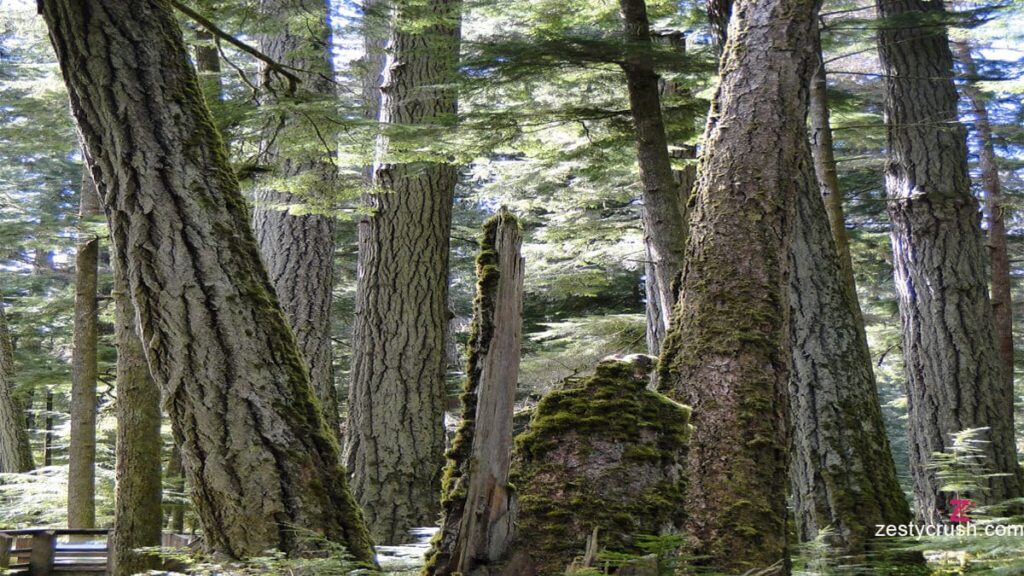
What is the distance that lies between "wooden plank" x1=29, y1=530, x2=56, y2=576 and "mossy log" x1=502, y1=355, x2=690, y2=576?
10570 mm

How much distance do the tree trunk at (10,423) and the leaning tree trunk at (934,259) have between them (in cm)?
1704

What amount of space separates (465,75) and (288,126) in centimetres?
194

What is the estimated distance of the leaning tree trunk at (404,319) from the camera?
8.91 m

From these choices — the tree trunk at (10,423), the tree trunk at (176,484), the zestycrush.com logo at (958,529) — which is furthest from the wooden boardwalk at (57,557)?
the zestycrush.com logo at (958,529)

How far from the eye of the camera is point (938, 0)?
382 inches

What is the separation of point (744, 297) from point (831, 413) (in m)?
1.89

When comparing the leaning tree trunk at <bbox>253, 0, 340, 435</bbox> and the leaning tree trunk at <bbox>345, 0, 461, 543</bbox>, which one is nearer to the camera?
the leaning tree trunk at <bbox>345, 0, 461, 543</bbox>

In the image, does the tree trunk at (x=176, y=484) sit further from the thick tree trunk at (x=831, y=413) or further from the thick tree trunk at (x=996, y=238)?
the thick tree trunk at (x=996, y=238)

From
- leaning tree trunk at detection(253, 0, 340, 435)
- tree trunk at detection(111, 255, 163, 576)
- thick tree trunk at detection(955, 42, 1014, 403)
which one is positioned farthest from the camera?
thick tree trunk at detection(955, 42, 1014, 403)

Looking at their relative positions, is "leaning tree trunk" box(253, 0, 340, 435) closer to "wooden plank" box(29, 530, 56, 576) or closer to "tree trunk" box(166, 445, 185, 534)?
"wooden plank" box(29, 530, 56, 576)

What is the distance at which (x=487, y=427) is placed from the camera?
2.92m

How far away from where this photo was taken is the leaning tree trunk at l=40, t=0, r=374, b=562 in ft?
13.1

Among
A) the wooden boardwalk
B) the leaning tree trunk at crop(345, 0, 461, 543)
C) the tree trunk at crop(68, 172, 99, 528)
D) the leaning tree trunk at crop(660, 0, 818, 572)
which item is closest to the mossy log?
the leaning tree trunk at crop(660, 0, 818, 572)

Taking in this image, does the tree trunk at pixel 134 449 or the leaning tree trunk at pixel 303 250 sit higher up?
the leaning tree trunk at pixel 303 250
